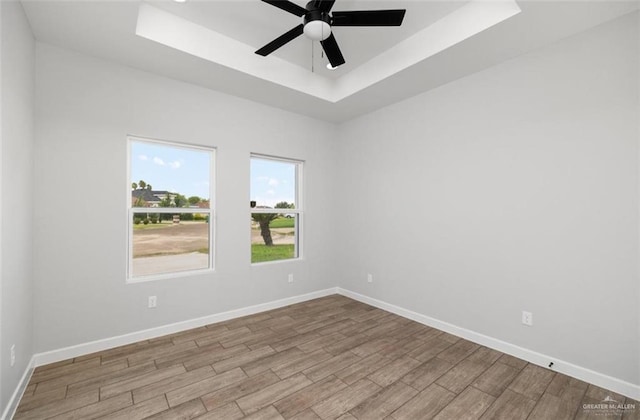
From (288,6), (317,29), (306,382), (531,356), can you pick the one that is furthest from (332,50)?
(531,356)

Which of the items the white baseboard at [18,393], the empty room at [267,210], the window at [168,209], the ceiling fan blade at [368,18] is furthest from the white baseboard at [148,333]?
the ceiling fan blade at [368,18]

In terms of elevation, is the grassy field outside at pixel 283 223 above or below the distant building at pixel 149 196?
below

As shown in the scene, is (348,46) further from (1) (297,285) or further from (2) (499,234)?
(1) (297,285)

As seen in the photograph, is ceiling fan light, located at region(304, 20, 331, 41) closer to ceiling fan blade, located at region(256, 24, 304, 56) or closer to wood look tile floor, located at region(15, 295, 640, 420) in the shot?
ceiling fan blade, located at region(256, 24, 304, 56)

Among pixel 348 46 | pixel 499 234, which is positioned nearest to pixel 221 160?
pixel 348 46

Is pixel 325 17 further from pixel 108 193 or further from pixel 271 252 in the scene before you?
pixel 271 252

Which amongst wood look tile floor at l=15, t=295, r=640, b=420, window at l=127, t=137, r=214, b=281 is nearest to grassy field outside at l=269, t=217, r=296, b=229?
window at l=127, t=137, r=214, b=281

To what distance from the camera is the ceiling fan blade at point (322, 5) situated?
202 centimetres

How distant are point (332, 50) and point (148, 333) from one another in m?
3.21

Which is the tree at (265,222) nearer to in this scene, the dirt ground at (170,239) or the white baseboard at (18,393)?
the dirt ground at (170,239)

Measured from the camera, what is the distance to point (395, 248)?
383cm

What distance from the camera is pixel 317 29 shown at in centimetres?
214

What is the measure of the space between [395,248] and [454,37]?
237 cm

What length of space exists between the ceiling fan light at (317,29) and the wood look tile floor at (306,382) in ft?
8.65
